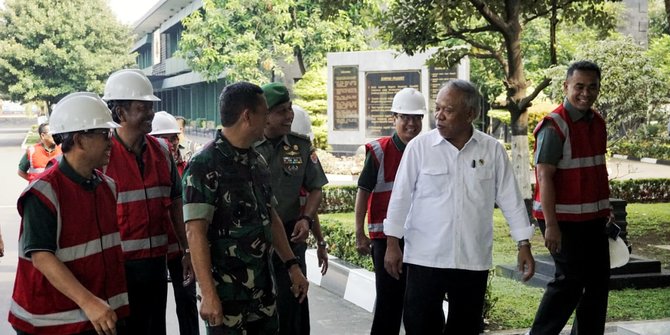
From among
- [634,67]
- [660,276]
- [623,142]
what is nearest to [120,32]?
[623,142]

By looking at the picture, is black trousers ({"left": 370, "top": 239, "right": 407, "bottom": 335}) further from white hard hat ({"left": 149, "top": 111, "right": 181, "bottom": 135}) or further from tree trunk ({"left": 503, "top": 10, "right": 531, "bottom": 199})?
tree trunk ({"left": 503, "top": 10, "right": 531, "bottom": 199})

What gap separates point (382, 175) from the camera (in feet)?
19.0

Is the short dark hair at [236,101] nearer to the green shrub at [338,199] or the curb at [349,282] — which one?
the curb at [349,282]

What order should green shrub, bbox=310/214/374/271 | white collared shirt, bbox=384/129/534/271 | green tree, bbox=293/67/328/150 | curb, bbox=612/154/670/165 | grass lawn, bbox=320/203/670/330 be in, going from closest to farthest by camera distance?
white collared shirt, bbox=384/129/534/271 < grass lawn, bbox=320/203/670/330 < green shrub, bbox=310/214/374/271 < green tree, bbox=293/67/328/150 < curb, bbox=612/154/670/165

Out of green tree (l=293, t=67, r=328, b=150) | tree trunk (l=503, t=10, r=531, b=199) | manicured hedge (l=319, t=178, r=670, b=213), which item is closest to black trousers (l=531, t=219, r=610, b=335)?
tree trunk (l=503, t=10, r=531, b=199)

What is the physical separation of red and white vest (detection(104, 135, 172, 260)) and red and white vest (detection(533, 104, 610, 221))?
230 centimetres

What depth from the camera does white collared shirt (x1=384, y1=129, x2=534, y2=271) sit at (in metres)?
4.68

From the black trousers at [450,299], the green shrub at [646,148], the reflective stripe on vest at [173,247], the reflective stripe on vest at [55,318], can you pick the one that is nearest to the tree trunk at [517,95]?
the black trousers at [450,299]

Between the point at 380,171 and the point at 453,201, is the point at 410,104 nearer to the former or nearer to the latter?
the point at 380,171

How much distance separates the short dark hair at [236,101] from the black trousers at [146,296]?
1302 mm

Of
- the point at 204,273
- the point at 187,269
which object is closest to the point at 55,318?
the point at 204,273

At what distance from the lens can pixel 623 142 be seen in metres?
32.9

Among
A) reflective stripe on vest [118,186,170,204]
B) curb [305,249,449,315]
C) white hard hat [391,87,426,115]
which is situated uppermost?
white hard hat [391,87,426,115]

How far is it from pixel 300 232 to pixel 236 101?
1807 millimetres
